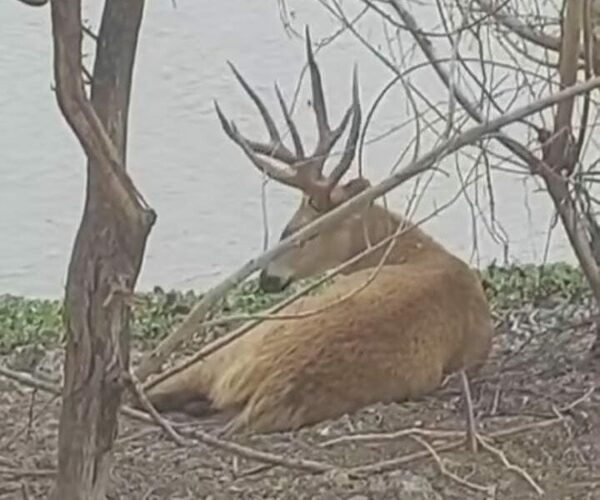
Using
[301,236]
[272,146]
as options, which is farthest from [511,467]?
[272,146]

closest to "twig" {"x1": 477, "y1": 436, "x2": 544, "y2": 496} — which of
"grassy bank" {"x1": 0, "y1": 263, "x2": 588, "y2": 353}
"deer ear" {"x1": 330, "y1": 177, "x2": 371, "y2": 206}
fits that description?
"deer ear" {"x1": 330, "y1": 177, "x2": 371, "y2": 206}

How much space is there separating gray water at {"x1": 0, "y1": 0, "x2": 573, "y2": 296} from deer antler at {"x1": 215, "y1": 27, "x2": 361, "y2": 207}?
2755 mm

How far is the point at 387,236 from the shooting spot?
5359 millimetres

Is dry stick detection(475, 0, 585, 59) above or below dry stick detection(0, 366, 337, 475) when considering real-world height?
above

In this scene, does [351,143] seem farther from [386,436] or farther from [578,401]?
[386,436]

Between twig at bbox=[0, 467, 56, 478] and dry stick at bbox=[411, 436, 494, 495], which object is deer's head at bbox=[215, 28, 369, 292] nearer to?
dry stick at bbox=[411, 436, 494, 495]

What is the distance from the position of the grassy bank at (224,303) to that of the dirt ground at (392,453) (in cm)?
107

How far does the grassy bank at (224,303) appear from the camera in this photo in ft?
18.8

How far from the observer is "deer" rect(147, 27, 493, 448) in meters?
4.12

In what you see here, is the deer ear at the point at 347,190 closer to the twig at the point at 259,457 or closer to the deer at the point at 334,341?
the deer at the point at 334,341

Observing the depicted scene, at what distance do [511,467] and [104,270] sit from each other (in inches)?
50.6

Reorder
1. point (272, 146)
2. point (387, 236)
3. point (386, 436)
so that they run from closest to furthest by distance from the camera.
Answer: point (386, 436), point (272, 146), point (387, 236)

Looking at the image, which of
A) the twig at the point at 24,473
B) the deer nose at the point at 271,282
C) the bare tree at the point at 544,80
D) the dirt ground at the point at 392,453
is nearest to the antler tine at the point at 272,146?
the bare tree at the point at 544,80

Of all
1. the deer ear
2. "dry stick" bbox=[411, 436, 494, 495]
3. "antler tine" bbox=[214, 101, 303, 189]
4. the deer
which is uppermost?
"antler tine" bbox=[214, 101, 303, 189]
